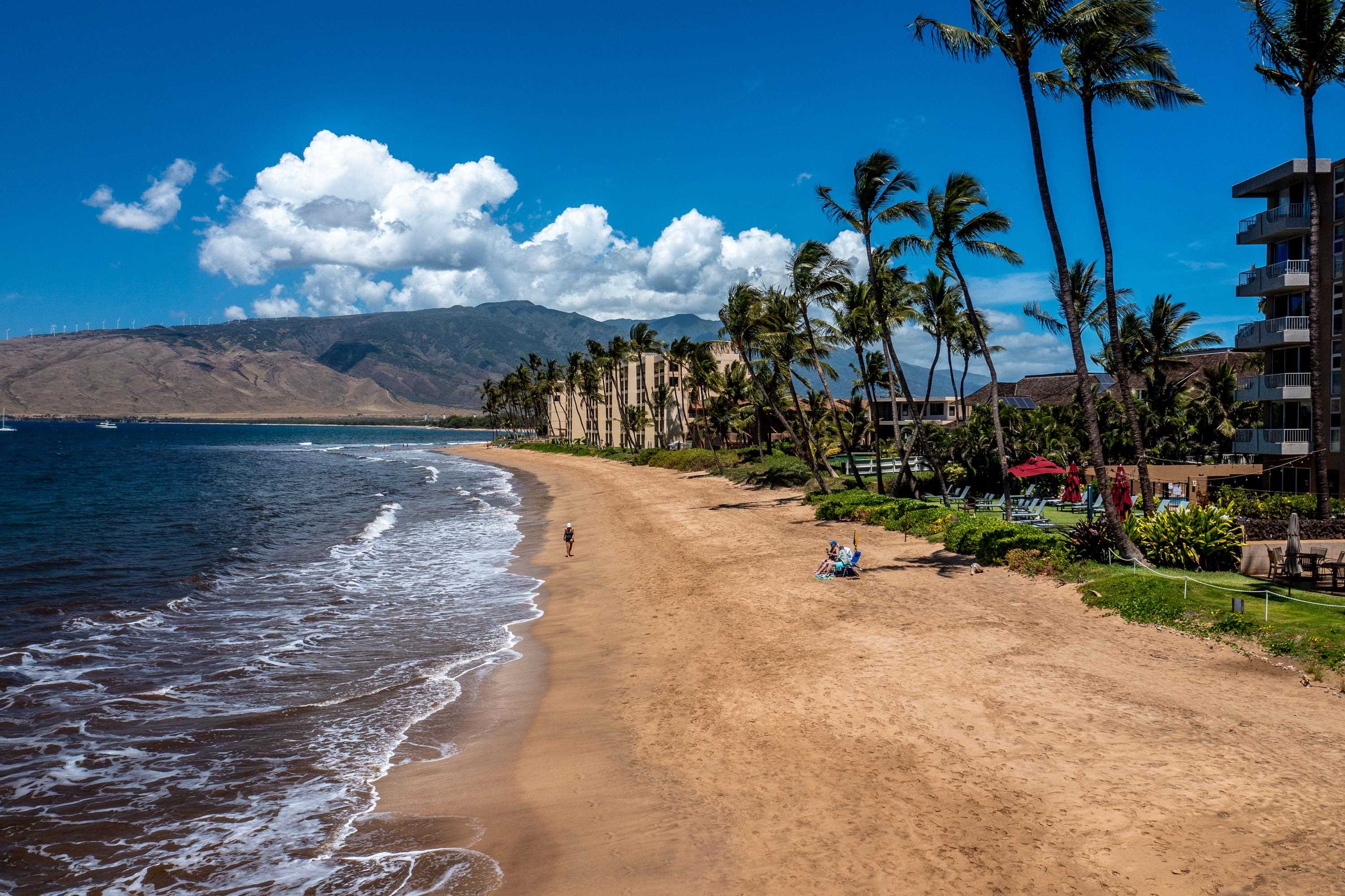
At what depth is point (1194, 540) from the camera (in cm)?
1605

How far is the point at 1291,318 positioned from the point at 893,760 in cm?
2855

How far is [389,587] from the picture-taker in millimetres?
20609

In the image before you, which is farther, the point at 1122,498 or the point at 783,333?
the point at 783,333

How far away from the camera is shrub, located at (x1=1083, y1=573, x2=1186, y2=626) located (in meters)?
13.1

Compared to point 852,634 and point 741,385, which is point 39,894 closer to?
point 852,634

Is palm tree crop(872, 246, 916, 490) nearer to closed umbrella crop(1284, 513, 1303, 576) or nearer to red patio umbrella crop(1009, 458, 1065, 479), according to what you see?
red patio umbrella crop(1009, 458, 1065, 479)

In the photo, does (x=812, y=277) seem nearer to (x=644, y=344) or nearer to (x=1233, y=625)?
(x=1233, y=625)

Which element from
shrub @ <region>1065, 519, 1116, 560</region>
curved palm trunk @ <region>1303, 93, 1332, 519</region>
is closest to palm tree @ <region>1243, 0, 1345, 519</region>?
curved palm trunk @ <region>1303, 93, 1332, 519</region>

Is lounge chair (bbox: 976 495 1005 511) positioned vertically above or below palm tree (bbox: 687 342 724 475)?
below

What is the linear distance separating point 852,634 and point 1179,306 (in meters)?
33.0

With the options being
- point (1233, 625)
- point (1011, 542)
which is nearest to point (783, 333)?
point (1011, 542)

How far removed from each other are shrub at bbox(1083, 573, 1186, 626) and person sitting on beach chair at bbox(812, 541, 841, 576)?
529cm

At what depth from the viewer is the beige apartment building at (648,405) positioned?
72.0 meters

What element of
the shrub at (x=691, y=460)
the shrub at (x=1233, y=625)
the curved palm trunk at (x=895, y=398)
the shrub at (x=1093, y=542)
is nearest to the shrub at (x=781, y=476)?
the curved palm trunk at (x=895, y=398)
